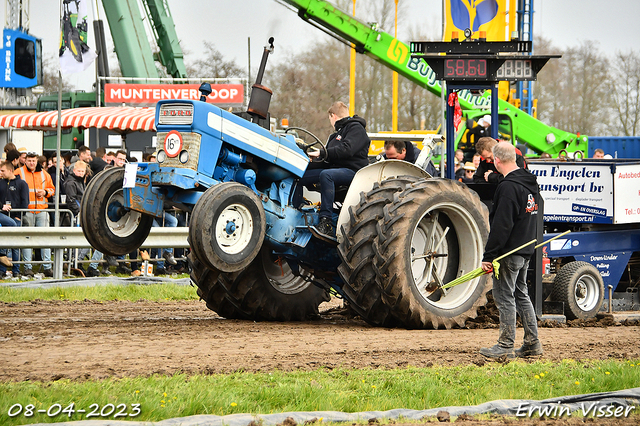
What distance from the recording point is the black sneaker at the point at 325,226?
792 cm

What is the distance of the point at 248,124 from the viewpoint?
7508 millimetres

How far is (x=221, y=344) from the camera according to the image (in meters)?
6.54

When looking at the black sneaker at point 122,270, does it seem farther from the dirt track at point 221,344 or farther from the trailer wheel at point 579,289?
the trailer wheel at point 579,289

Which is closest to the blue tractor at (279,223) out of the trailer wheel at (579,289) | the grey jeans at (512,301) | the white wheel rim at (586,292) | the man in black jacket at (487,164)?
the man in black jacket at (487,164)

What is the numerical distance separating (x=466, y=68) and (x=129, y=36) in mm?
20927

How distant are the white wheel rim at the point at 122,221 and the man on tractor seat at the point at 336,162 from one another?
1.71 m

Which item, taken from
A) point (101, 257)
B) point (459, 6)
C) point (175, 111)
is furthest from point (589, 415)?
point (459, 6)

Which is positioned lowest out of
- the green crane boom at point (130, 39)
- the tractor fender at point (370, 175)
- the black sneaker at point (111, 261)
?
the black sneaker at point (111, 261)

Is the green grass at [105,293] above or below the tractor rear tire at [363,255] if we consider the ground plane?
below

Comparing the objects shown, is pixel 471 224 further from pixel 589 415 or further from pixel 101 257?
pixel 101 257

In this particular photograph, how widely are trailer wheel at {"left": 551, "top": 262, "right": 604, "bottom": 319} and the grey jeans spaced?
10.1 feet

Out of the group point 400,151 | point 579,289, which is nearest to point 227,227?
point 400,151

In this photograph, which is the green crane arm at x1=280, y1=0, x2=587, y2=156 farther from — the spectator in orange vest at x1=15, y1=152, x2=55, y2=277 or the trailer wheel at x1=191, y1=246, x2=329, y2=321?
the trailer wheel at x1=191, y1=246, x2=329, y2=321

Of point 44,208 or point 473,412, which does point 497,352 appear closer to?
point 473,412
